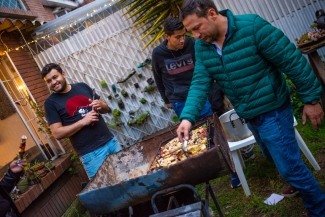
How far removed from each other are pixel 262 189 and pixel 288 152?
1.26 metres

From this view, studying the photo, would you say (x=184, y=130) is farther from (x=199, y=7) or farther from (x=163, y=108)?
(x=163, y=108)

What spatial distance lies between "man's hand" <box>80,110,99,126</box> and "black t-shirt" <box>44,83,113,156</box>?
13cm

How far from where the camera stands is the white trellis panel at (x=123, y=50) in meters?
6.10

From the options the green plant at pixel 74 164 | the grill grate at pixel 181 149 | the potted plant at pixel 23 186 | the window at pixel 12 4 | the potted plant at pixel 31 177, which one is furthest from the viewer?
the window at pixel 12 4

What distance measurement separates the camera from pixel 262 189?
346cm

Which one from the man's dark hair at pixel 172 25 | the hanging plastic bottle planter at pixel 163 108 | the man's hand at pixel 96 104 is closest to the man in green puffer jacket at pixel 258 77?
the man's dark hair at pixel 172 25

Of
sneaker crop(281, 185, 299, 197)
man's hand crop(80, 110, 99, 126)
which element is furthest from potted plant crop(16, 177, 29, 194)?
sneaker crop(281, 185, 299, 197)

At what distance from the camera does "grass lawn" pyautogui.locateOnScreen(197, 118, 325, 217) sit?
2990mm

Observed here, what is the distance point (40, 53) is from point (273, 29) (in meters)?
5.43

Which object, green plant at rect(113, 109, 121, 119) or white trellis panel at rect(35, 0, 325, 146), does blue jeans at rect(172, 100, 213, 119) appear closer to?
white trellis panel at rect(35, 0, 325, 146)

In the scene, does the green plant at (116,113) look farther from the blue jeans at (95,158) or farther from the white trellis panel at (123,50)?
the blue jeans at (95,158)

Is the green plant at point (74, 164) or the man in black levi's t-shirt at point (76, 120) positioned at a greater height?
the man in black levi's t-shirt at point (76, 120)

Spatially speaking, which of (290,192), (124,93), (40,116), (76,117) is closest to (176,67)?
(76,117)

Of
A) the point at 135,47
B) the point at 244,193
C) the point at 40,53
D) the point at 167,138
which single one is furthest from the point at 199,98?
the point at 40,53
